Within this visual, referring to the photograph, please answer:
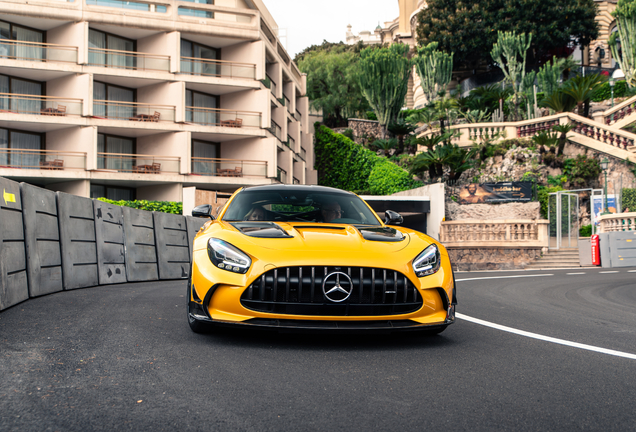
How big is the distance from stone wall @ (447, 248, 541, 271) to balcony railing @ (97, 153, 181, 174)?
17.3 meters

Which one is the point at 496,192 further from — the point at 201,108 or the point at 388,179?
the point at 201,108

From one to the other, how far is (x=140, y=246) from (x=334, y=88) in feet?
157

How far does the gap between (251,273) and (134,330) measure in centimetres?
144

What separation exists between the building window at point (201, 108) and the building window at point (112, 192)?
5.80 m

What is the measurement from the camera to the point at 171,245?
1274cm

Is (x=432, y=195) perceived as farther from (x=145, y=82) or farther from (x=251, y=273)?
(x=251, y=273)

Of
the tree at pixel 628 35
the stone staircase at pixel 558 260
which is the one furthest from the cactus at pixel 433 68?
the stone staircase at pixel 558 260

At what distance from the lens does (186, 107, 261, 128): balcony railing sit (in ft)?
119

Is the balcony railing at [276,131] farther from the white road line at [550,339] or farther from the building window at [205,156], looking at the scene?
the white road line at [550,339]

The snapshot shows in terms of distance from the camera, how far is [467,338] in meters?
4.99

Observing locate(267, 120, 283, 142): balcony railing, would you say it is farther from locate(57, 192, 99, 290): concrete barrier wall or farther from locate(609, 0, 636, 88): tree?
locate(57, 192, 99, 290): concrete barrier wall

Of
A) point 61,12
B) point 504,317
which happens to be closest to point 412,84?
point 61,12

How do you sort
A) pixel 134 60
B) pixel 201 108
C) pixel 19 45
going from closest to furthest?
1. pixel 19 45
2. pixel 134 60
3. pixel 201 108

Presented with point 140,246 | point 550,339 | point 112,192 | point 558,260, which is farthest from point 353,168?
point 550,339
